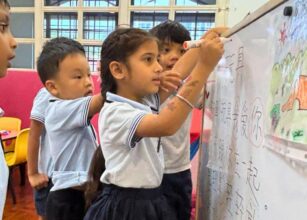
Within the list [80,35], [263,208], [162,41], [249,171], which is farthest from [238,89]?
[80,35]

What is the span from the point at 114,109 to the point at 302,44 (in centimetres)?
52

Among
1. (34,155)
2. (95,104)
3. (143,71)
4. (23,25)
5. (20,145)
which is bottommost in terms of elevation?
(20,145)

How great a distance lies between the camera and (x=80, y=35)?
3.68 m

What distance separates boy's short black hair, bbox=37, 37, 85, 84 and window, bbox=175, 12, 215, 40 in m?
2.29

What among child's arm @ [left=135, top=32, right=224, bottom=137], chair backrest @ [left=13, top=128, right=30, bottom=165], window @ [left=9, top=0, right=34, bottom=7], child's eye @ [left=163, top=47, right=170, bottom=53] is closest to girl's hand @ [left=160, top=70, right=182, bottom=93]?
child's arm @ [left=135, top=32, right=224, bottom=137]

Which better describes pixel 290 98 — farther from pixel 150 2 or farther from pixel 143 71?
pixel 150 2

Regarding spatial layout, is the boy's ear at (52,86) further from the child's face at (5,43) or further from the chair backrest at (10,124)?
the chair backrest at (10,124)

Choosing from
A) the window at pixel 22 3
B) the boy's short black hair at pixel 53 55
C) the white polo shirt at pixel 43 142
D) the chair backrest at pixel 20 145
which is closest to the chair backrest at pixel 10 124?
the chair backrest at pixel 20 145

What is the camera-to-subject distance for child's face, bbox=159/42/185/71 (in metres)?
1.23

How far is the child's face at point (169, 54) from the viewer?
4.04 feet

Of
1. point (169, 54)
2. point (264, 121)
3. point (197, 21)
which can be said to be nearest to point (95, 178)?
point (169, 54)

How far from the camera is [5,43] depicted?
0.71 meters

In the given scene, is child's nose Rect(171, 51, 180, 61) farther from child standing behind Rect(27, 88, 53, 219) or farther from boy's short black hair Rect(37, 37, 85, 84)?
child standing behind Rect(27, 88, 53, 219)

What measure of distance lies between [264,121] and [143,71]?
0.40 meters
